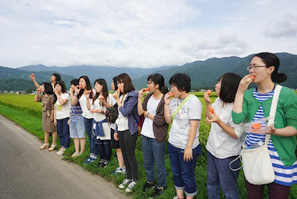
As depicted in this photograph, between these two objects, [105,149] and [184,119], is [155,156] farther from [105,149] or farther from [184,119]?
[105,149]

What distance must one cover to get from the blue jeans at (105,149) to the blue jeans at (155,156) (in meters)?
1.38

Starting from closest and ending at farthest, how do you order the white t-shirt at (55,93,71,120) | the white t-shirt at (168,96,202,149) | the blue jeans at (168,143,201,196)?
1. the white t-shirt at (168,96,202,149)
2. the blue jeans at (168,143,201,196)
3. the white t-shirt at (55,93,71,120)

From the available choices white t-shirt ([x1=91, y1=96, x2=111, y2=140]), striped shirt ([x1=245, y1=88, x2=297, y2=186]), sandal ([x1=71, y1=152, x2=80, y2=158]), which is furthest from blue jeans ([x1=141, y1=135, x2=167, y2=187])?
sandal ([x1=71, y1=152, x2=80, y2=158])

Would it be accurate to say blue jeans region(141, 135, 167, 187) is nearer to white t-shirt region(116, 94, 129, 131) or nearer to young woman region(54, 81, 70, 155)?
white t-shirt region(116, 94, 129, 131)

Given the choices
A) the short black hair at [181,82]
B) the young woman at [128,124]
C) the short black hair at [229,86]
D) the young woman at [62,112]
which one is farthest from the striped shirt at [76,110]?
the short black hair at [229,86]

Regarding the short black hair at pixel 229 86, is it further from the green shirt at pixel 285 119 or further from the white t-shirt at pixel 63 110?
the white t-shirt at pixel 63 110

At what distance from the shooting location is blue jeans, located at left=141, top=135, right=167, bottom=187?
3037 mm

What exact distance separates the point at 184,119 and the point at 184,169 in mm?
721

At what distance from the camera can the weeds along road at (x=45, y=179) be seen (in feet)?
10.8

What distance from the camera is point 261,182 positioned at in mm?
1771

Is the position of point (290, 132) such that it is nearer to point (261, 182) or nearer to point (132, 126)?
point (261, 182)

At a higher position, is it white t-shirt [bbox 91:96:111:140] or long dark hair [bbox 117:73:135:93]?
long dark hair [bbox 117:73:135:93]

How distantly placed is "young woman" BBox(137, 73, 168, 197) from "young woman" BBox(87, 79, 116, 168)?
4.18ft

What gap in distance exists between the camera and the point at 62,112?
5.27 meters
